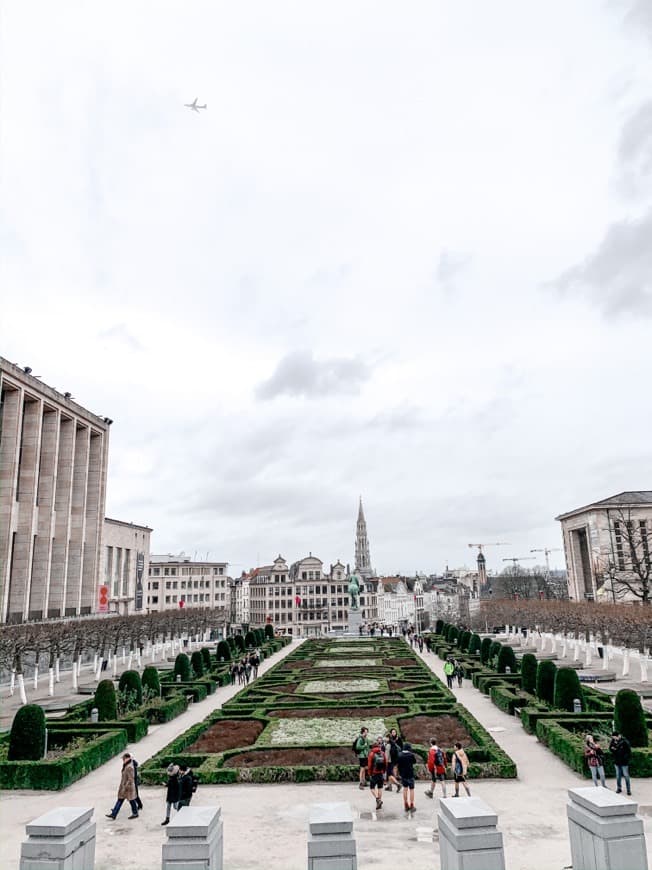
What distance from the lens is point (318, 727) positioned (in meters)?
24.3

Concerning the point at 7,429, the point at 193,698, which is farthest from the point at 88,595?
the point at 193,698

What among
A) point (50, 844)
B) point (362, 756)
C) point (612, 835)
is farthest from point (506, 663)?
point (50, 844)

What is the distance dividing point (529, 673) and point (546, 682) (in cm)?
309

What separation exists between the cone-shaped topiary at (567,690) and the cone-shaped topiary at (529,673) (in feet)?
20.6

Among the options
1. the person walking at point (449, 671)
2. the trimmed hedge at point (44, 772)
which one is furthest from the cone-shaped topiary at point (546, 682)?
the trimmed hedge at point (44, 772)

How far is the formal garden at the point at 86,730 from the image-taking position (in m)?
17.3

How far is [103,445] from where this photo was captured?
72375mm

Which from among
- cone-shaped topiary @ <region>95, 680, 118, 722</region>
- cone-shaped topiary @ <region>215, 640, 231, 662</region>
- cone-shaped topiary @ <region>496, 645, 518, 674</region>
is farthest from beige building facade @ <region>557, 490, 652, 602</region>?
cone-shaped topiary @ <region>95, 680, 118, 722</region>

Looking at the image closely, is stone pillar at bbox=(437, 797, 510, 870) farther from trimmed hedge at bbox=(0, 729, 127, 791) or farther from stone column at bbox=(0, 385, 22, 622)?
stone column at bbox=(0, 385, 22, 622)

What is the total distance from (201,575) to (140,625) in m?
74.0

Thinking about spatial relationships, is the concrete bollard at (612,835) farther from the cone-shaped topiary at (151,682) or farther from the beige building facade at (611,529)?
the beige building facade at (611,529)

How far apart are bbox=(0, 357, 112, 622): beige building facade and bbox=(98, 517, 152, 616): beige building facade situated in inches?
265

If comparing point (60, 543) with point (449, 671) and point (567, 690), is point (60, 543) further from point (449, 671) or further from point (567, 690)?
point (567, 690)

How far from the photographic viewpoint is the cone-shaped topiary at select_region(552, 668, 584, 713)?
2417cm
